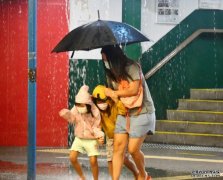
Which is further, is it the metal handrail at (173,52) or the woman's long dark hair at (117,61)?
the metal handrail at (173,52)

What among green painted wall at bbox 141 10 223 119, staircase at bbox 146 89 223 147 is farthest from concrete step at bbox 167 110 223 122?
green painted wall at bbox 141 10 223 119

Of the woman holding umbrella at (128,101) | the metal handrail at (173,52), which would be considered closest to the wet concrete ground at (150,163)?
the woman holding umbrella at (128,101)

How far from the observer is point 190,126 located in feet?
42.6

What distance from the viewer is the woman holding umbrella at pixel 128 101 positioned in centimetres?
716

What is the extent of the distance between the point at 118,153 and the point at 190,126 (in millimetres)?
5945

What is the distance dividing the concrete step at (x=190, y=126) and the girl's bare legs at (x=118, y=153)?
5734 millimetres

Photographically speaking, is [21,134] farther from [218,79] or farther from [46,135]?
[218,79]

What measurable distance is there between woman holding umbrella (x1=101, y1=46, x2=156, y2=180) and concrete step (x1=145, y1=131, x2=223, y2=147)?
214 inches

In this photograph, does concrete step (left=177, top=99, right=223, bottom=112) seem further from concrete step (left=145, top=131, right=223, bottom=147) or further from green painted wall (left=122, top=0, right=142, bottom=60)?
green painted wall (left=122, top=0, right=142, bottom=60)

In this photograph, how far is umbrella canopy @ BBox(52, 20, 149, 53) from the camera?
691 centimetres

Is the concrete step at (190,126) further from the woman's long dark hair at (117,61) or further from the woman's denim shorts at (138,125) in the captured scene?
the woman's long dark hair at (117,61)

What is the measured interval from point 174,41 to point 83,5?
2.51m

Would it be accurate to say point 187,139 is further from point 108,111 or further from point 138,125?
point 138,125

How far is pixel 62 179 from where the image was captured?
336 inches
